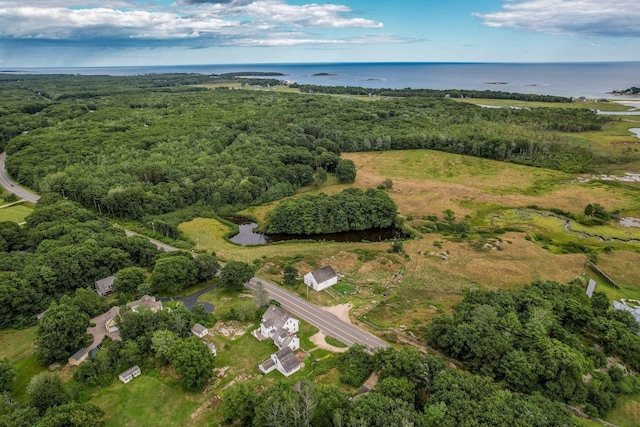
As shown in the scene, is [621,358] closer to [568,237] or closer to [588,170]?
[568,237]

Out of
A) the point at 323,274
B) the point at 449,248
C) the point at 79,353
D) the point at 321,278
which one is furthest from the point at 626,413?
the point at 79,353

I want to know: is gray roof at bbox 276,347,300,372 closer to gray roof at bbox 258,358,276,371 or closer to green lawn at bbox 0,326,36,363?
gray roof at bbox 258,358,276,371

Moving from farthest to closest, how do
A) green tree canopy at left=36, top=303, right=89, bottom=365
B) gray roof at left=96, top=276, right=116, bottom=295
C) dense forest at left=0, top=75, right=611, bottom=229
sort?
dense forest at left=0, top=75, right=611, bottom=229
gray roof at left=96, top=276, right=116, bottom=295
green tree canopy at left=36, top=303, right=89, bottom=365

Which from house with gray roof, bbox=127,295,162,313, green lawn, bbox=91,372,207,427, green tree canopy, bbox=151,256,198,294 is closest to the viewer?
green lawn, bbox=91,372,207,427

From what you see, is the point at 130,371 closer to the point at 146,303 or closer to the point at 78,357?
the point at 78,357

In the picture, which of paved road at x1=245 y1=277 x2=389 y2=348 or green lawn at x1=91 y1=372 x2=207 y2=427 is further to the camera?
paved road at x1=245 y1=277 x2=389 y2=348

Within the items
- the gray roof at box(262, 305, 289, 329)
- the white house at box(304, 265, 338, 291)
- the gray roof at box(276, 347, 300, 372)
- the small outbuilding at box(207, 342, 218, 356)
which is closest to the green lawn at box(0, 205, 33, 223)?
the small outbuilding at box(207, 342, 218, 356)
